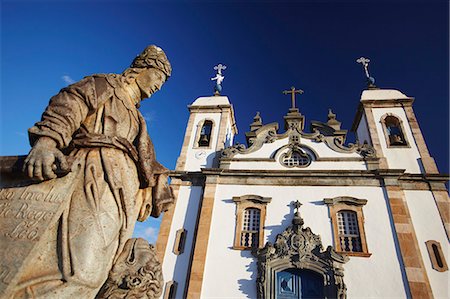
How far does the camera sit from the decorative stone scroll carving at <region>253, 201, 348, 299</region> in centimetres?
875

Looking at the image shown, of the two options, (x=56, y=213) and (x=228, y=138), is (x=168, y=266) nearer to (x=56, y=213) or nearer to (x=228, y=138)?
(x=228, y=138)

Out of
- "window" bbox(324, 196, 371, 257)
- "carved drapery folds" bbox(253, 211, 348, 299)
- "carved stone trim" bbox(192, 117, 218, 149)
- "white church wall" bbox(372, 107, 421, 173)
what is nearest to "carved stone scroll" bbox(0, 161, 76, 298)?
"carved drapery folds" bbox(253, 211, 348, 299)

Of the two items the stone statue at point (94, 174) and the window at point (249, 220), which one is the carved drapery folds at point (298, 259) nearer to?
the window at point (249, 220)

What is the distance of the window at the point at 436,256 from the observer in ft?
29.6

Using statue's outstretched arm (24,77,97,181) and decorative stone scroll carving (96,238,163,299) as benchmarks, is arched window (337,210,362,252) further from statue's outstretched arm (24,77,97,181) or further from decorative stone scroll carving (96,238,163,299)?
statue's outstretched arm (24,77,97,181)

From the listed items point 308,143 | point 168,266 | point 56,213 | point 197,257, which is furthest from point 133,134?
point 308,143

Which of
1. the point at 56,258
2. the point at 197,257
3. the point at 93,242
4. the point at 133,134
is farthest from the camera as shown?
the point at 197,257

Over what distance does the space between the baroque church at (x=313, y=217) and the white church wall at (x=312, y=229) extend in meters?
0.04

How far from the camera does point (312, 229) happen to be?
1012 centimetres

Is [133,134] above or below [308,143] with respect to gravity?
below

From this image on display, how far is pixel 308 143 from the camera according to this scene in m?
13.3

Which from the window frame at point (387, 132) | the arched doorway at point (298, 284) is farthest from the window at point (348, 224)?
the window frame at point (387, 132)

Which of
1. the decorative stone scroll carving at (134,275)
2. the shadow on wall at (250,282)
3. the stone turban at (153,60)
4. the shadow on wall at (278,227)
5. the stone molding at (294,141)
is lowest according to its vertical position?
the decorative stone scroll carving at (134,275)

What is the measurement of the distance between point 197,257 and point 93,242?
29.8 feet
